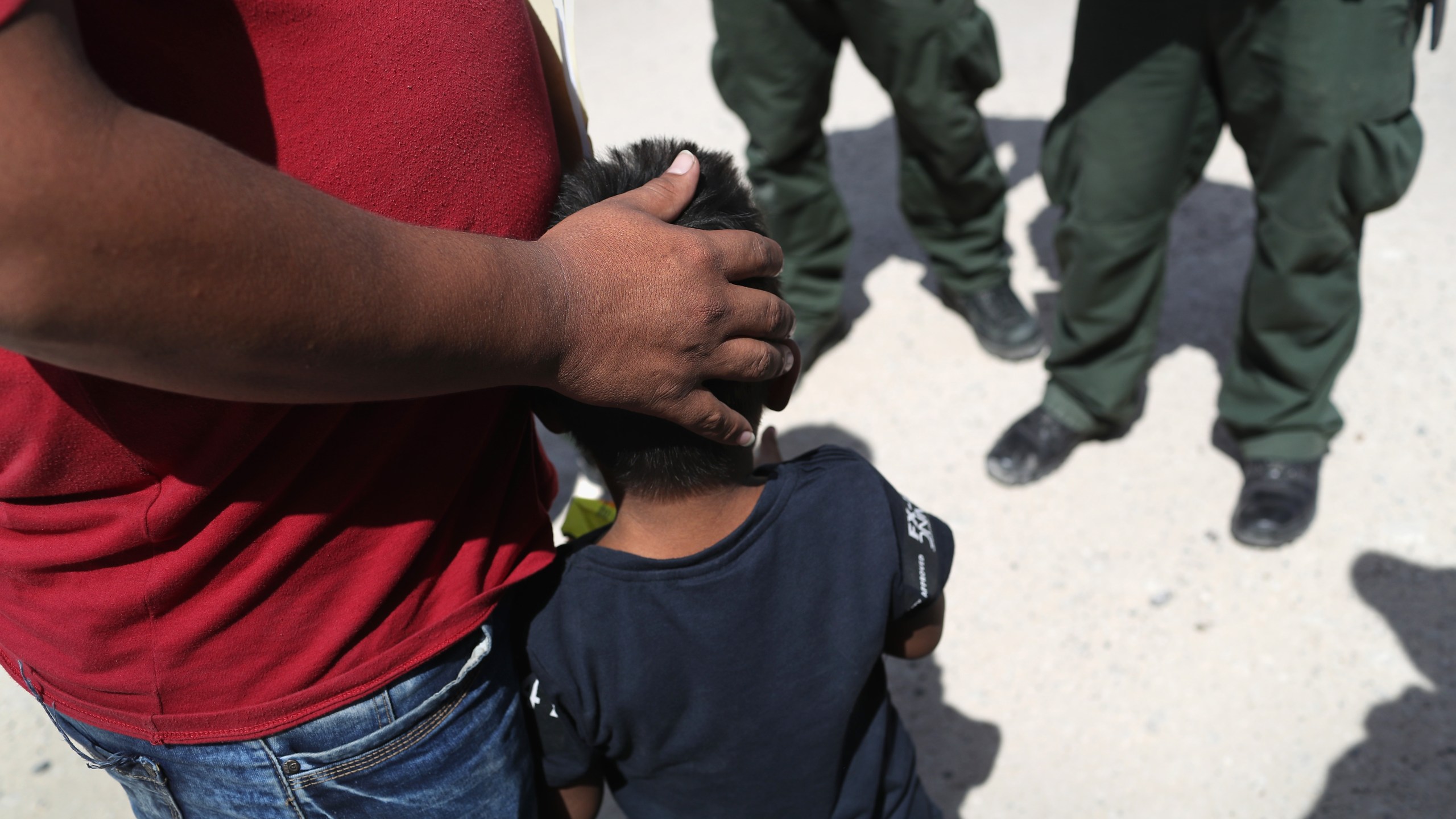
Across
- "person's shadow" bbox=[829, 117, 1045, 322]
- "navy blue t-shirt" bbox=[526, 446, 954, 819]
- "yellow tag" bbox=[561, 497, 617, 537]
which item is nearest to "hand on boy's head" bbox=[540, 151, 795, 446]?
"navy blue t-shirt" bbox=[526, 446, 954, 819]

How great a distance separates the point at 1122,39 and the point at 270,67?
2.27m

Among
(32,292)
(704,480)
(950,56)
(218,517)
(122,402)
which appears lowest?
(950,56)

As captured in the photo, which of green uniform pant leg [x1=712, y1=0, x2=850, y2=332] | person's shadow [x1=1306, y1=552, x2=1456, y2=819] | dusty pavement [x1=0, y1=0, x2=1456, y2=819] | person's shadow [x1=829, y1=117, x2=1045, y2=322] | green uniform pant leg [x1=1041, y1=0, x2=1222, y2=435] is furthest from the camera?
person's shadow [x1=829, y1=117, x2=1045, y2=322]

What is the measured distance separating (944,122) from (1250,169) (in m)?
0.87

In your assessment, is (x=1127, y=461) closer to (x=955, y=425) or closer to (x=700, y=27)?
(x=955, y=425)

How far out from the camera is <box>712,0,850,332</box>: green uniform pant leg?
3066 millimetres

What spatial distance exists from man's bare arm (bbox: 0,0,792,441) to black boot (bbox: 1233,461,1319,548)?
7.22ft

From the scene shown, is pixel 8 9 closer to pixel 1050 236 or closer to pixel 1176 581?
pixel 1176 581

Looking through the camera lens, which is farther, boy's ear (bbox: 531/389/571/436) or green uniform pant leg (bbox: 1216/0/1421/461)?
green uniform pant leg (bbox: 1216/0/1421/461)

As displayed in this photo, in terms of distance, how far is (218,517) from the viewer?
33.8 inches

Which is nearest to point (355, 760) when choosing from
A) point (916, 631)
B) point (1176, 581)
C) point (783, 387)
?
point (783, 387)

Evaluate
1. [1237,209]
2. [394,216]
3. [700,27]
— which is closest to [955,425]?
[1237,209]

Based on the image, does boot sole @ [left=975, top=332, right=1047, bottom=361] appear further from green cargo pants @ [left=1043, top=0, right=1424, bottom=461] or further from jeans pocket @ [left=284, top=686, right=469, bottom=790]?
jeans pocket @ [left=284, top=686, right=469, bottom=790]

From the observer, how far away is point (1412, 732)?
2.18 m
